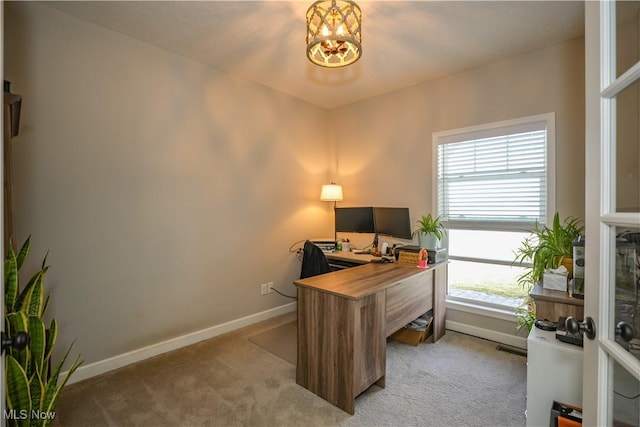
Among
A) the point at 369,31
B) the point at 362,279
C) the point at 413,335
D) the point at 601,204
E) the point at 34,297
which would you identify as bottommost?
the point at 413,335

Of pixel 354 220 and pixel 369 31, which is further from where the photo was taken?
pixel 354 220

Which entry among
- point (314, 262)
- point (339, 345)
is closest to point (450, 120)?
point (314, 262)

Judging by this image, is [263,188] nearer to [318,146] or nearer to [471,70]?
[318,146]

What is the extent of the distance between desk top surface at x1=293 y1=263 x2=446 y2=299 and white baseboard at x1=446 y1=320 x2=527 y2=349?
29.0 inches

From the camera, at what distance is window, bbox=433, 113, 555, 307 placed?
2.62 m

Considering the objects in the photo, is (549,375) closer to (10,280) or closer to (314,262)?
Result: (314,262)

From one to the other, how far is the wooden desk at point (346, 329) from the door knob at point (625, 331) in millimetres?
1153

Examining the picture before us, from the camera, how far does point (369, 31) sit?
2.32 metres

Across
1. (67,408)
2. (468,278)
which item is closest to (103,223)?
(67,408)

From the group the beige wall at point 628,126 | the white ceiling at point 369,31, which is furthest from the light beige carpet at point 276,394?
the white ceiling at point 369,31

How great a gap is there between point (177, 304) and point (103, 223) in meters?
0.93

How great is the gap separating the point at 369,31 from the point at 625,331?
2.34 meters

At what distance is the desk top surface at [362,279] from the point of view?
6.32 feet

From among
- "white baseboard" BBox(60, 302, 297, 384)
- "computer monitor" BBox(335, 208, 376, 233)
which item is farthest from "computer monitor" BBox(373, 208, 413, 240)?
"white baseboard" BBox(60, 302, 297, 384)
